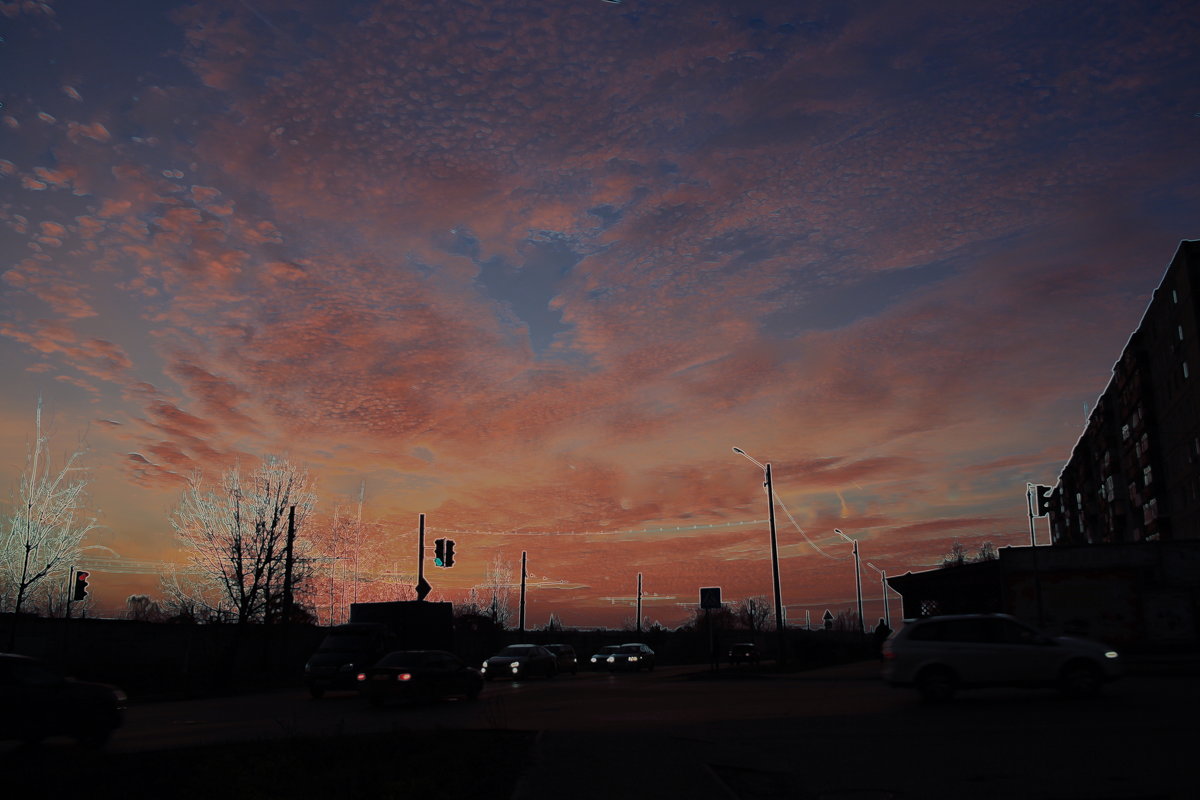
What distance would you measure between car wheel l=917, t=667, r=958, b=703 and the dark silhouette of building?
160 feet

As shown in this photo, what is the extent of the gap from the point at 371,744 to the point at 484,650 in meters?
49.3

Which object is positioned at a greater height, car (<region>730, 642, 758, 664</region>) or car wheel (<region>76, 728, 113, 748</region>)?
car wheel (<region>76, 728, 113, 748</region>)

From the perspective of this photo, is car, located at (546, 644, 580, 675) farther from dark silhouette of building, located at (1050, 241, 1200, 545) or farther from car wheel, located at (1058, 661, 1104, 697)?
dark silhouette of building, located at (1050, 241, 1200, 545)

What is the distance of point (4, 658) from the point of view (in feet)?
47.1

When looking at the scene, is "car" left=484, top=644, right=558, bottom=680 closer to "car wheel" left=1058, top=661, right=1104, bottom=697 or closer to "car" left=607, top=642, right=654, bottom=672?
"car" left=607, top=642, right=654, bottom=672

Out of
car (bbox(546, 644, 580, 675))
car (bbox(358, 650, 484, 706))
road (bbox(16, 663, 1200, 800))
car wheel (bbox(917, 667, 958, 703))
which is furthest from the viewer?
car (bbox(546, 644, 580, 675))

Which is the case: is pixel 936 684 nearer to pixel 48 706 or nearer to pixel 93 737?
pixel 93 737

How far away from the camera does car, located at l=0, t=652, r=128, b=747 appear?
550 inches

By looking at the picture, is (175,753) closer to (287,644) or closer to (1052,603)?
(1052,603)

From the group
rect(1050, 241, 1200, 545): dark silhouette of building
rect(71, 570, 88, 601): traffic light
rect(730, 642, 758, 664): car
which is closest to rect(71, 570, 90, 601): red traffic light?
rect(71, 570, 88, 601): traffic light

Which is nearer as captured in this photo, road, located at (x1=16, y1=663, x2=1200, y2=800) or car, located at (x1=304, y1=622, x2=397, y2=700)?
road, located at (x1=16, y1=663, x2=1200, y2=800)

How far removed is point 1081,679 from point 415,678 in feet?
48.7

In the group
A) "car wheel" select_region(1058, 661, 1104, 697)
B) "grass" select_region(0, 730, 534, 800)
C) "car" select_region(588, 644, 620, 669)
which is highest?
"car wheel" select_region(1058, 661, 1104, 697)

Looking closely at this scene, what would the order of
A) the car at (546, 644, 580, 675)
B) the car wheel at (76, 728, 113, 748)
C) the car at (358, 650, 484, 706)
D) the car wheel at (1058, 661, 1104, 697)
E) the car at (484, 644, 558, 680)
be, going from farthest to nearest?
the car at (546, 644, 580, 675) < the car at (484, 644, 558, 680) < the car at (358, 650, 484, 706) < the car wheel at (1058, 661, 1104, 697) < the car wheel at (76, 728, 113, 748)
